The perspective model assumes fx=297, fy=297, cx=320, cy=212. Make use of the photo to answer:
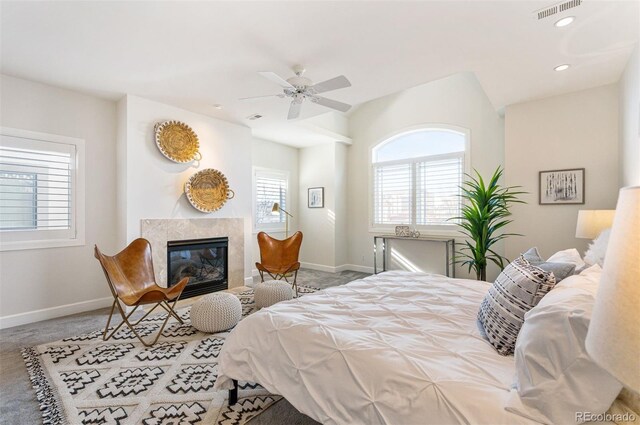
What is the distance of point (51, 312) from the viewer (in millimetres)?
3377

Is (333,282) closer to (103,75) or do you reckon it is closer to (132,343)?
(132,343)

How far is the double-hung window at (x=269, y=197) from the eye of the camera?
19.4 ft

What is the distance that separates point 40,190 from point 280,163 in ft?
12.7

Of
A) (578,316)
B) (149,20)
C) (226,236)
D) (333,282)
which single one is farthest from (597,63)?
(226,236)

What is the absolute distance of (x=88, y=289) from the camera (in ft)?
12.0

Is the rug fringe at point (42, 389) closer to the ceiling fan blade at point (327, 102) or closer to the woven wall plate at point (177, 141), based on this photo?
the woven wall plate at point (177, 141)

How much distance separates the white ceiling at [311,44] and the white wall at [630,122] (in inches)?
6.2

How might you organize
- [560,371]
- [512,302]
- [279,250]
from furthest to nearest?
[279,250], [512,302], [560,371]

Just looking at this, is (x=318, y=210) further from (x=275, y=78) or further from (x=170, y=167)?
(x=275, y=78)

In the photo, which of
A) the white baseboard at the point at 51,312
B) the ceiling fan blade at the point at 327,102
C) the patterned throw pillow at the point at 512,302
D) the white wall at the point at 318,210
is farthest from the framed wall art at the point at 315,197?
the patterned throw pillow at the point at 512,302

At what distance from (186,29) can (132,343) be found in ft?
8.98

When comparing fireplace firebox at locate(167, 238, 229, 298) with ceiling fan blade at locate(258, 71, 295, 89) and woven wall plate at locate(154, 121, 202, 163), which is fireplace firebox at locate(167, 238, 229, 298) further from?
ceiling fan blade at locate(258, 71, 295, 89)


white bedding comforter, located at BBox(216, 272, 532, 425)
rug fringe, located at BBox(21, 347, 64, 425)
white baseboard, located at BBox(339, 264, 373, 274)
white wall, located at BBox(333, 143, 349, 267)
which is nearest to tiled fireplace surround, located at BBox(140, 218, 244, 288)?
rug fringe, located at BBox(21, 347, 64, 425)

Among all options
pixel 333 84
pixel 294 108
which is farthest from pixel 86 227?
pixel 333 84
